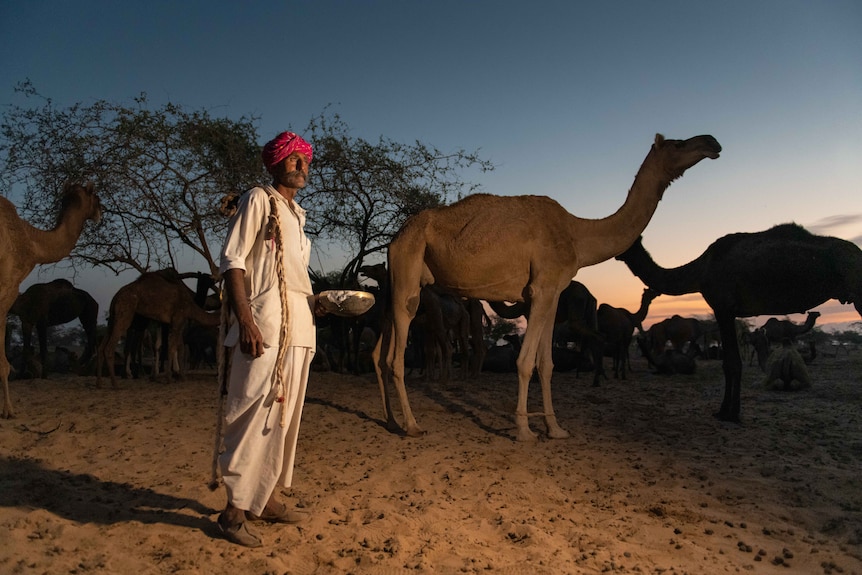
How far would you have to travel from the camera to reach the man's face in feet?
12.2

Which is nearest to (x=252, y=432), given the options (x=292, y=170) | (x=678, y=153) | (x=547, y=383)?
(x=292, y=170)

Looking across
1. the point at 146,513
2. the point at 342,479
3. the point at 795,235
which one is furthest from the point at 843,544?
the point at 795,235

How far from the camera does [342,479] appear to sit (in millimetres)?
5059

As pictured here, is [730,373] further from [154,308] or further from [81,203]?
[81,203]

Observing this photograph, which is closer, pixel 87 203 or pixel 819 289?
pixel 819 289

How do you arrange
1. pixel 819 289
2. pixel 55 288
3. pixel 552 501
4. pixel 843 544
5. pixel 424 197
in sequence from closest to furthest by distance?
pixel 843 544, pixel 552 501, pixel 819 289, pixel 55 288, pixel 424 197

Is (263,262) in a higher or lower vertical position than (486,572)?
higher

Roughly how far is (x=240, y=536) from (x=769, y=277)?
24.1 feet

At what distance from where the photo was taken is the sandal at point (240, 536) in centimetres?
343

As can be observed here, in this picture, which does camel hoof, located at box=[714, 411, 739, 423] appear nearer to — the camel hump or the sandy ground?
the sandy ground

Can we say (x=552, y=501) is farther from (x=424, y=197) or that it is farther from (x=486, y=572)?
(x=424, y=197)

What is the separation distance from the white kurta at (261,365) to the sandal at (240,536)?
0.48ft

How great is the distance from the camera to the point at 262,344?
3359 millimetres

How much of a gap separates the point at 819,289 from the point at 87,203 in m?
10.8
